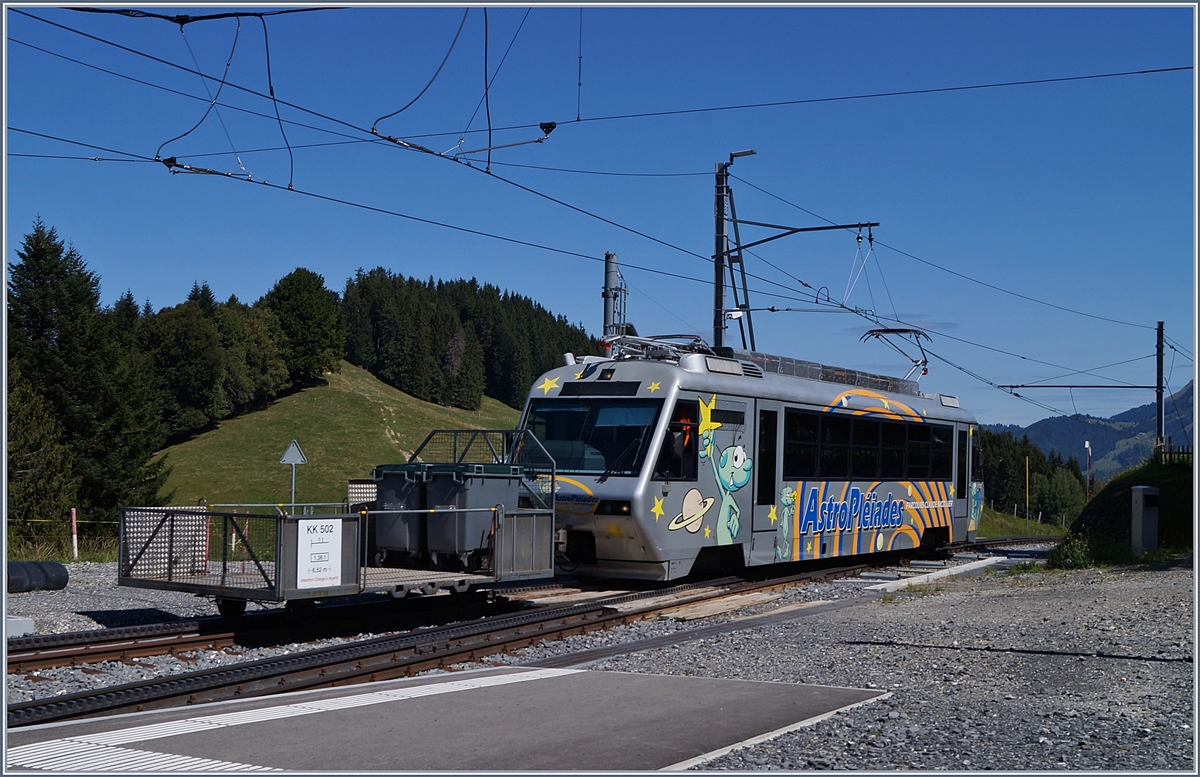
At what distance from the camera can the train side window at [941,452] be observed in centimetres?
2228

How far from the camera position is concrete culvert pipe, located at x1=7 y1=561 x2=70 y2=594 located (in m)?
16.3

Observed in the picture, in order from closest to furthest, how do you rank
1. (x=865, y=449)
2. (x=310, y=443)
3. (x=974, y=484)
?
(x=865, y=449) < (x=974, y=484) < (x=310, y=443)

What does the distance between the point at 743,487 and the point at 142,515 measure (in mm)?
8352

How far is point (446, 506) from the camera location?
42.6 feet

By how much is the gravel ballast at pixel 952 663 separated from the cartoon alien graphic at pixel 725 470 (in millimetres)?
1373

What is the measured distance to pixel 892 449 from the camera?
20.6m

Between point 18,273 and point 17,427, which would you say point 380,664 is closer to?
point 17,427

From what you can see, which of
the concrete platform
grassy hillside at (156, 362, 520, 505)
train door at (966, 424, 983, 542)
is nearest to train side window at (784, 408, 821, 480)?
train door at (966, 424, 983, 542)

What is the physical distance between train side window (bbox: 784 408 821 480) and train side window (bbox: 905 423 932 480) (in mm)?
3765

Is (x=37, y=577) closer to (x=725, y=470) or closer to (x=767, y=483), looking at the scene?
(x=725, y=470)

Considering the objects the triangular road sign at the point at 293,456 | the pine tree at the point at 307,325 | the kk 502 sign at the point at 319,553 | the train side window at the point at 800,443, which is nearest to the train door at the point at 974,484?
the train side window at the point at 800,443

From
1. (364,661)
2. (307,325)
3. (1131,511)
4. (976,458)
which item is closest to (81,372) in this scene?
(976,458)

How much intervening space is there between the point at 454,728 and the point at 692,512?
875 centimetres

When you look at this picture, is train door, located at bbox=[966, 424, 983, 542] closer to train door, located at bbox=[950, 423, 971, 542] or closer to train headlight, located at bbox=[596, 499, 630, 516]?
train door, located at bbox=[950, 423, 971, 542]
